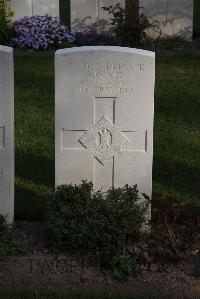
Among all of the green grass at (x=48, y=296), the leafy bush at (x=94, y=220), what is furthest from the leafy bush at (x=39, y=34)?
the green grass at (x=48, y=296)

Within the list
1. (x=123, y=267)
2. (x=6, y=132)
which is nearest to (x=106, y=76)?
(x=6, y=132)

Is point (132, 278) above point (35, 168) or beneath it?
beneath

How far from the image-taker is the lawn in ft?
23.9

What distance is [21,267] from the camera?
5.79 metres

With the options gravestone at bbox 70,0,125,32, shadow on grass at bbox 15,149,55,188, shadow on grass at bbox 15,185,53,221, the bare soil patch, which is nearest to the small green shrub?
the bare soil patch

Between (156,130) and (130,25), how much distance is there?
3888 mm

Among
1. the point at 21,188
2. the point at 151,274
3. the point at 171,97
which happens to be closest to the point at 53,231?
the point at 151,274

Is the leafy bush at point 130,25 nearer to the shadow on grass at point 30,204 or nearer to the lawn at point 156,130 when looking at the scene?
the lawn at point 156,130

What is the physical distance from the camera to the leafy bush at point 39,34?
12.5m

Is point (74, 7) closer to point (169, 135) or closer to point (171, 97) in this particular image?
point (171, 97)

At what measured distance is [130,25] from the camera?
12539 millimetres

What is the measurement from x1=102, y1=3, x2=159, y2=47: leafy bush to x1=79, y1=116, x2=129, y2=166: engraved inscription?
6645mm

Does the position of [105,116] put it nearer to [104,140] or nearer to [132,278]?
[104,140]

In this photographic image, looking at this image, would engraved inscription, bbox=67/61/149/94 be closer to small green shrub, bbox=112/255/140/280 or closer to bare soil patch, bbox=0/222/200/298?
bare soil patch, bbox=0/222/200/298
